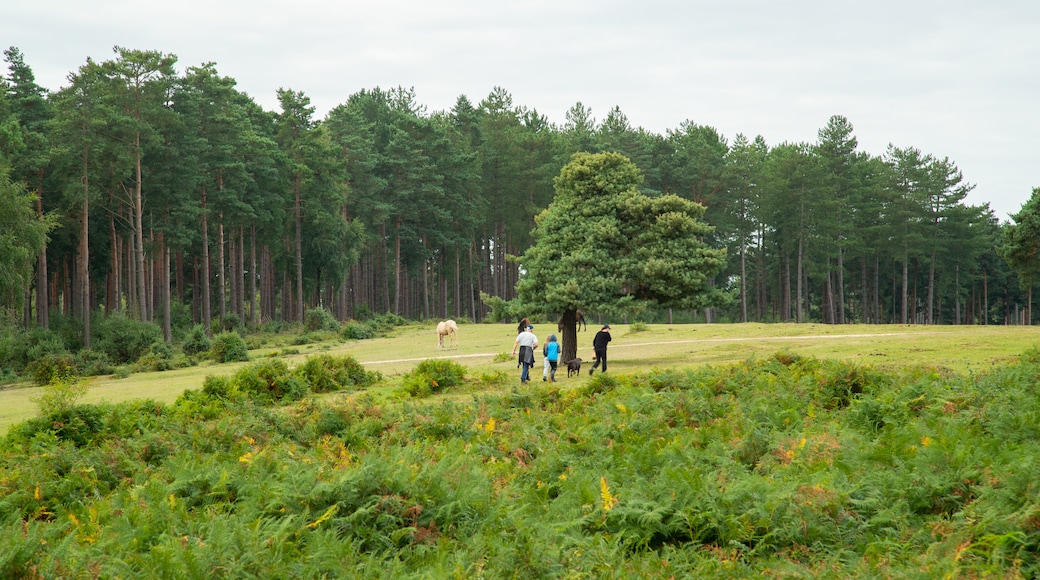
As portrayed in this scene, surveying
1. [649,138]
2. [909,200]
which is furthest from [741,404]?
[649,138]

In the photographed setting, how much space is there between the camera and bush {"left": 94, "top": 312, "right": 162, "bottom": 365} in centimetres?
4769

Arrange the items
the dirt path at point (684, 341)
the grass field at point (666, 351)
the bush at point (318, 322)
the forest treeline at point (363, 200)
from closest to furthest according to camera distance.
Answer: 1. the grass field at point (666, 351)
2. the dirt path at point (684, 341)
3. the forest treeline at point (363, 200)
4. the bush at point (318, 322)

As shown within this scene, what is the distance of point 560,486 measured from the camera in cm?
1368

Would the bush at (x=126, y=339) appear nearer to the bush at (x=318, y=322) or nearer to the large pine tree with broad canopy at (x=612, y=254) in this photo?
the bush at (x=318, y=322)

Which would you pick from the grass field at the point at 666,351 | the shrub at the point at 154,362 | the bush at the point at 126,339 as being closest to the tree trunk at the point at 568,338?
the grass field at the point at 666,351

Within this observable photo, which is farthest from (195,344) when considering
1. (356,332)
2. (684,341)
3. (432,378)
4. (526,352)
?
(526,352)

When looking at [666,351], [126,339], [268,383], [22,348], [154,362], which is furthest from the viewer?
[126,339]

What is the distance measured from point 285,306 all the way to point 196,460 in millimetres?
78730

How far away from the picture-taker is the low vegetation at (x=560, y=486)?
10.0 metres

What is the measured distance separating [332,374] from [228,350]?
16616 mm

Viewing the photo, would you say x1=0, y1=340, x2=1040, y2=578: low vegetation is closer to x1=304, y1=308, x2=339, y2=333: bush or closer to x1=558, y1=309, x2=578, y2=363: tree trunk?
x1=558, y1=309, x2=578, y2=363: tree trunk

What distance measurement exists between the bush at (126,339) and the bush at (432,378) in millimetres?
25417

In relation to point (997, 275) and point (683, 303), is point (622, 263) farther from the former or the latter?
point (997, 275)

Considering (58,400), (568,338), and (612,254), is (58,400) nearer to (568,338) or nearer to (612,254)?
(568,338)
